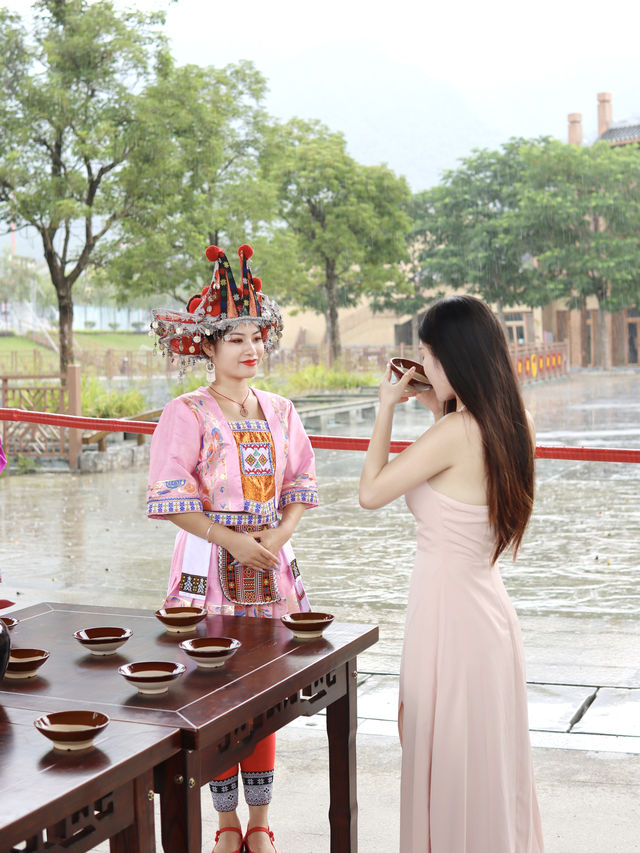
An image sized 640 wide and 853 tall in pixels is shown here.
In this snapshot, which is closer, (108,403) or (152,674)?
(152,674)

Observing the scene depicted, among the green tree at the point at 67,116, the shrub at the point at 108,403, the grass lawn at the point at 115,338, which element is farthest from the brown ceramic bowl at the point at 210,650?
the grass lawn at the point at 115,338

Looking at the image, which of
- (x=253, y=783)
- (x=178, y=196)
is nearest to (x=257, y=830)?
(x=253, y=783)

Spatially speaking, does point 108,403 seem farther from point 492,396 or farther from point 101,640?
point 492,396

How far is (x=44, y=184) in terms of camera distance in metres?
18.8

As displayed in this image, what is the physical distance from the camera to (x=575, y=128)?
5675 centimetres

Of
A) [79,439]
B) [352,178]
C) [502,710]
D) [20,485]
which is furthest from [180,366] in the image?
[352,178]

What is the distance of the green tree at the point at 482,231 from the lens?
4600 cm

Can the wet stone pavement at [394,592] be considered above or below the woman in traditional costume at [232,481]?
below

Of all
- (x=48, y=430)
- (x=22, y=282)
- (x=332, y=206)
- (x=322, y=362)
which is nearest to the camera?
(x=48, y=430)

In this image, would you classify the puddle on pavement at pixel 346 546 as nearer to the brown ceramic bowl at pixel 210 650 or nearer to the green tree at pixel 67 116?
the brown ceramic bowl at pixel 210 650

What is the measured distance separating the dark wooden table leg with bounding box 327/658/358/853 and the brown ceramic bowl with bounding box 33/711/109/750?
892 millimetres

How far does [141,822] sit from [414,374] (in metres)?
1.32

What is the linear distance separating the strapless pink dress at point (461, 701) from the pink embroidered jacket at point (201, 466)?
72cm

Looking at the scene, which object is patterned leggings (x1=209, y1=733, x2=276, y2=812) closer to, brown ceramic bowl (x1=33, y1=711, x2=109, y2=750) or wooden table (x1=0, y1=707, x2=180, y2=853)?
wooden table (x1=0, y1=707, x2=180, y2=853)
